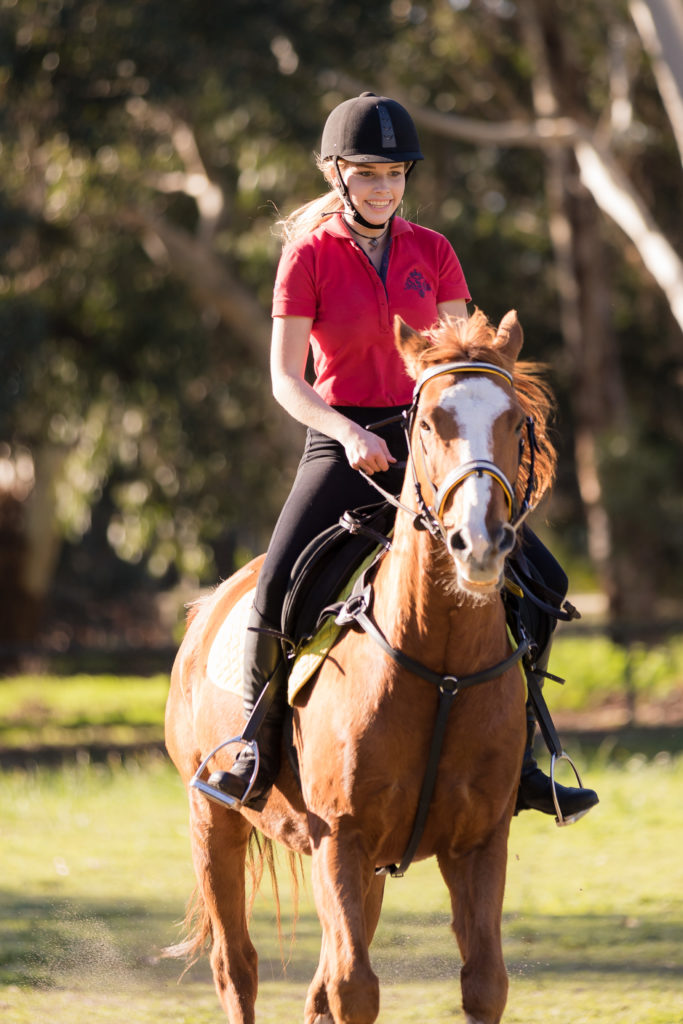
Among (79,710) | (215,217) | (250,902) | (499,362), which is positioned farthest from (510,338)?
(79,710)

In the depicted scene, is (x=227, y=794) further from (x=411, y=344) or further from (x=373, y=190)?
(x=373, y=190)

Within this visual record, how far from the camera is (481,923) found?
4039mm

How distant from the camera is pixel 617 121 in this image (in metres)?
17.8

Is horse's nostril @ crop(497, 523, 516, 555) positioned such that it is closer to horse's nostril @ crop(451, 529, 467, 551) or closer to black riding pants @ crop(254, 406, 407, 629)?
horse's nostril @ crop(451, 529, 467, 551)

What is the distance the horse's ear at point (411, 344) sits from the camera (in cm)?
393

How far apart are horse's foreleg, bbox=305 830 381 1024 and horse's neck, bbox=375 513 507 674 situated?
2.14ft

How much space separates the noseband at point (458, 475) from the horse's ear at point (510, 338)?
141 millimetres

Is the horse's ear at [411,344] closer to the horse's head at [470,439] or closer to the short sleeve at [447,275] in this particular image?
the horse's head at [470,439]

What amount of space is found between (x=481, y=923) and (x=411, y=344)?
5.92 ft

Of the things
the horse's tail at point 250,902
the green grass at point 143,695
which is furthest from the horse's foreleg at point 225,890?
the green grass at point 143,695

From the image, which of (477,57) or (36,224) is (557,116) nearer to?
(477,57)

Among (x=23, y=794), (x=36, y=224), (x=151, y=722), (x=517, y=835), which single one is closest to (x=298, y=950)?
(x=517, y=835)

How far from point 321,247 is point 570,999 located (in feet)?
13.5

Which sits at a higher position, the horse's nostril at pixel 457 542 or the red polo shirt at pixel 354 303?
the red polo shirt at pixel 354 303
